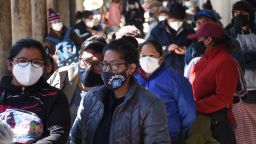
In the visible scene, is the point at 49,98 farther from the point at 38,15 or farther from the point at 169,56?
the point at 38,15

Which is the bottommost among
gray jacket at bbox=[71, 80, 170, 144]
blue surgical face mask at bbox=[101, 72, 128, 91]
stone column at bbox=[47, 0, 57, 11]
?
gray jacket at bbox=[71, 80, 170, 144]

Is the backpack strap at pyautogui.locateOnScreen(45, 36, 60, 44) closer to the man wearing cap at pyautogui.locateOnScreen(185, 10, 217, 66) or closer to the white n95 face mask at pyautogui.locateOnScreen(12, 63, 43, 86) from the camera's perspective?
the man wearing cap at pyautogui.locateOnScreen(185, 10, 217, 66)

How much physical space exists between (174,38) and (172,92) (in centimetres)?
389

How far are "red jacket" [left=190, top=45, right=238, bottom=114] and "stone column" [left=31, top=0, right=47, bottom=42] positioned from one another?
576 centimetres

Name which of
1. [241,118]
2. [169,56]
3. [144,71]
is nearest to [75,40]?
[169,56]

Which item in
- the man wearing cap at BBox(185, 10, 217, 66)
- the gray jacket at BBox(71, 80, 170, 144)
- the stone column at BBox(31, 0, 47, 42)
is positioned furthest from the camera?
the stone column at BBox(31, 0, 47, 42)

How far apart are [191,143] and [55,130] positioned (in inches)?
58.4

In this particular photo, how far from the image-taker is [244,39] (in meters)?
9.23

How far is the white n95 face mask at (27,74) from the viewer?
464cm

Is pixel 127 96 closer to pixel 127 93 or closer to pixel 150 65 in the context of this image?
pixel 127 93

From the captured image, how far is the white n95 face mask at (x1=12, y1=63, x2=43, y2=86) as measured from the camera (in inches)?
183

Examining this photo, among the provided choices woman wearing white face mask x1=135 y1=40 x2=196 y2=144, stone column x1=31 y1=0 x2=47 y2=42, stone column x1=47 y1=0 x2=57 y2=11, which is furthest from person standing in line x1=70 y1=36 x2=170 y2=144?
stone column x1=47 y1=0 x2=57 y2=11

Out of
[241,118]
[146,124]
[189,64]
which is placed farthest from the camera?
[189,64]

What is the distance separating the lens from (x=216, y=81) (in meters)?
6.21
